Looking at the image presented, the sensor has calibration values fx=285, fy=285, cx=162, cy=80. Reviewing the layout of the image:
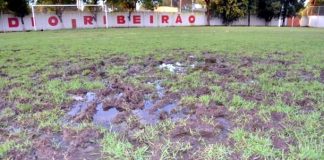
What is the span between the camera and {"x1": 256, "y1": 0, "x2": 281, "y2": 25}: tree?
2572cm

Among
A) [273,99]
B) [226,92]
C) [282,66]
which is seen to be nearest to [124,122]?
[226,92]

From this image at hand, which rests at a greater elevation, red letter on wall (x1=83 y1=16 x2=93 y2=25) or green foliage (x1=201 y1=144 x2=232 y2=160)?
red letter on wall (x1=83 y1=16 x2=93 y2=25)

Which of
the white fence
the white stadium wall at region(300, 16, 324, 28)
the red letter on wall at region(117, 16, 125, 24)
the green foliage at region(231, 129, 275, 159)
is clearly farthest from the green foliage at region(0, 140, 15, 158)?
the white fence

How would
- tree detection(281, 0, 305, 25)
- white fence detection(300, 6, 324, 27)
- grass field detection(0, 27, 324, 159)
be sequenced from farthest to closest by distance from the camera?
white fence detection(300, 6, 324, 27) → tree detection(281, 0, 305, 25) → grass field detection(0, 27, 324, 159)

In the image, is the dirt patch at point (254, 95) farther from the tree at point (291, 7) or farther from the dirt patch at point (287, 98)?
the tree at point (291, 7)

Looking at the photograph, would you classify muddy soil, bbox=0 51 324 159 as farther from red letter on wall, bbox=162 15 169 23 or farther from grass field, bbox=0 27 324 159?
red letter on wall, bbox=162 15 169 23

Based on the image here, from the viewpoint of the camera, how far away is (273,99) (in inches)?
125

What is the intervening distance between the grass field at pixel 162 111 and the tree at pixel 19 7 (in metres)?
14.5

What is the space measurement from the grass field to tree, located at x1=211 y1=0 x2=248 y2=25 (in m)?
20.6

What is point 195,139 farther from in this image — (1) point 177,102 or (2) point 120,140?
(1) point 177,102

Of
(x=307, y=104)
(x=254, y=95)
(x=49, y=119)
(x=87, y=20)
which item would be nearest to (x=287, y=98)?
(x=307, y=104)

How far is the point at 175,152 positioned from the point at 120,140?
0.45 metres

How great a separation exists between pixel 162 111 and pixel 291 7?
27.2 metres

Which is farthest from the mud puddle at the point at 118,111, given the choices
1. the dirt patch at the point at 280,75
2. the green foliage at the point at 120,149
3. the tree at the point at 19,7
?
the tree at the point at 19,7
